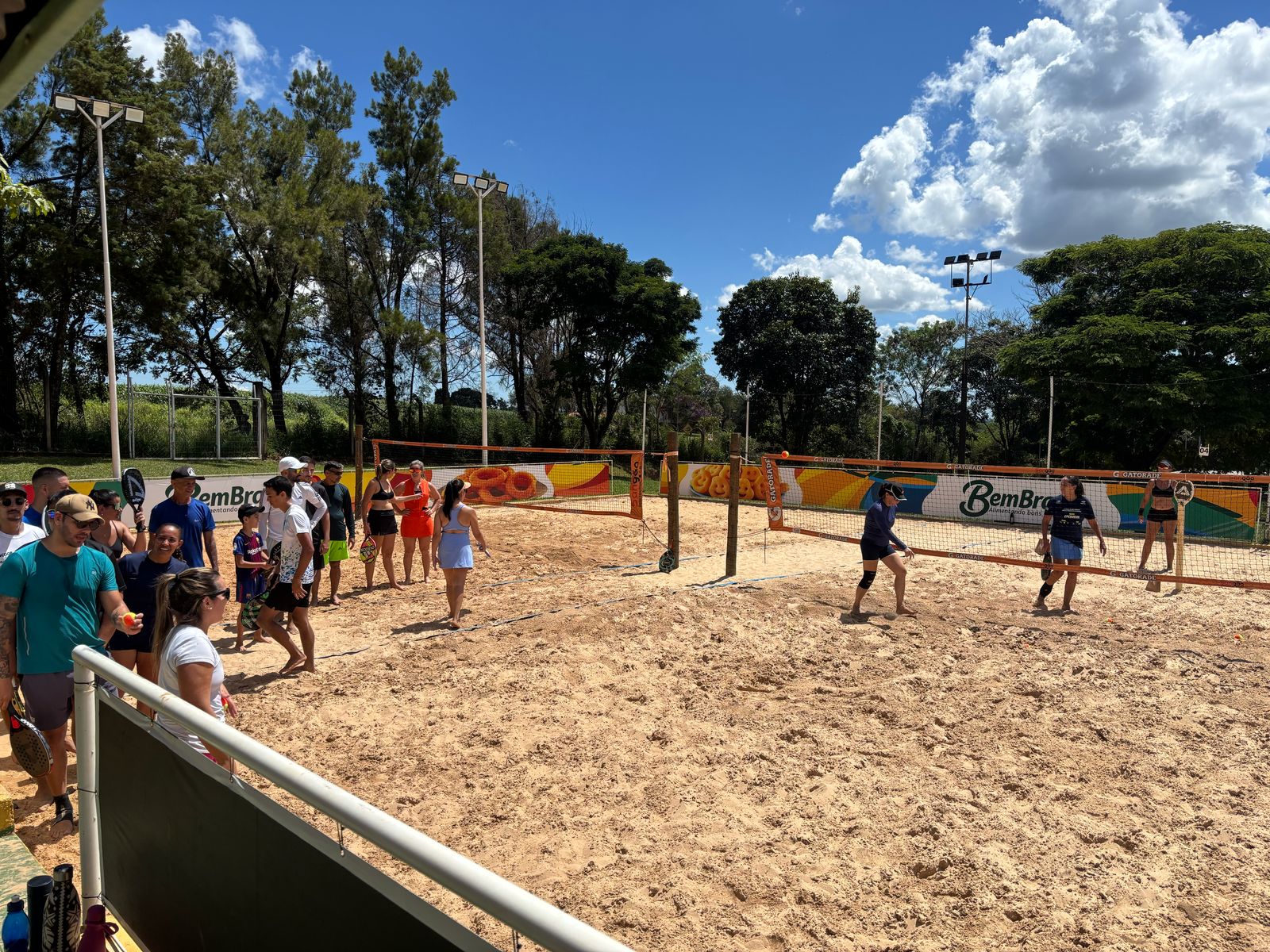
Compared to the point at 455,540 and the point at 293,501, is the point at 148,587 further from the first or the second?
→ the point at 455,540

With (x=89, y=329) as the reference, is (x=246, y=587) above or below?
below

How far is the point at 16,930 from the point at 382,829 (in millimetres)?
1717

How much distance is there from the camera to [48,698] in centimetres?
363

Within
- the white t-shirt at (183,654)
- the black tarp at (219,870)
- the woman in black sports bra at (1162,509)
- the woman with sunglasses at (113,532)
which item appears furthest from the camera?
the woman in black sports bra at (1162,509)

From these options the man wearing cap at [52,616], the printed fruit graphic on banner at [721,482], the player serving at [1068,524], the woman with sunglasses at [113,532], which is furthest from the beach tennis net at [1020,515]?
the man wearing cap at [52,616]

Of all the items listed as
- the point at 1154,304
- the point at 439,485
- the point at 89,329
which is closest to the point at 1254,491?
the point at 1154,304

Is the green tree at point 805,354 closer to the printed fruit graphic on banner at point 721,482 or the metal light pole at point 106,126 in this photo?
the printed fruit graphic on banner at point 721,482

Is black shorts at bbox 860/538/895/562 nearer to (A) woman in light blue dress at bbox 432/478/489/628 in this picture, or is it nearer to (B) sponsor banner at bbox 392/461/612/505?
(A) woman in light blue dress at bbox 432/478/489/628

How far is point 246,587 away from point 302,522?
57.8 inches

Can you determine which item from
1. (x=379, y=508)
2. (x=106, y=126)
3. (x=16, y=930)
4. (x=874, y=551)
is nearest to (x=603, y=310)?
(x=106, y=126)

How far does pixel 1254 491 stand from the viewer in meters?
13.7

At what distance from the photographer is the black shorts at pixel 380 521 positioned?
28.5 feet

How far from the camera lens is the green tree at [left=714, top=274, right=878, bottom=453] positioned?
111 feet

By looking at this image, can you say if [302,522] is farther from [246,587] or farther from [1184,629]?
[1184,629]
